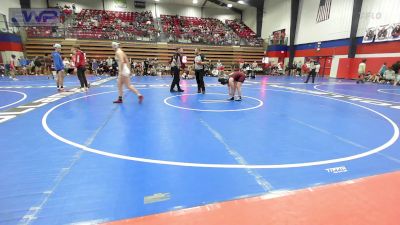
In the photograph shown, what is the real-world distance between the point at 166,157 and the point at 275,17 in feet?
99.5

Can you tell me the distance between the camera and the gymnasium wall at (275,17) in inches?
1086

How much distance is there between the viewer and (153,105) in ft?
23.9

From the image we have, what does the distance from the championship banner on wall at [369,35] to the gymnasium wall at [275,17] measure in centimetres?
955

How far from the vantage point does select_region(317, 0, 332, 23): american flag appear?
73.3 ft

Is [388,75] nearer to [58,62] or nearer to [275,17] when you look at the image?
[275,17]

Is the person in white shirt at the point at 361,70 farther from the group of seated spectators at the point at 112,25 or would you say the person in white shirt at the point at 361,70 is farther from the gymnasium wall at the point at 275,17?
the group of seated spectators at the point at 112,25

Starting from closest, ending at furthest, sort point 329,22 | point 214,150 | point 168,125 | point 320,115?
point 214,150, point 168,125, point 320,115, point 329,22

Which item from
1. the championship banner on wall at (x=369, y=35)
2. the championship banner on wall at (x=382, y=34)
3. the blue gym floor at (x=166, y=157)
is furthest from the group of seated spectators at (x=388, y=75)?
the blue gym floor at (x=166, y=157)

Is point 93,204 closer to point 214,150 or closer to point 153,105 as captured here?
point 214,150

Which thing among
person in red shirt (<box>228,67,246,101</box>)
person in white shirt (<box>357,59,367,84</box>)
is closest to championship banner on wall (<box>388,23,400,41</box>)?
person in white shirt (<box>357,59,367,84</box>)

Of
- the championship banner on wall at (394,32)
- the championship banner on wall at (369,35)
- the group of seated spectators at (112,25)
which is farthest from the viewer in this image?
the group of seated spectators at (112,25)

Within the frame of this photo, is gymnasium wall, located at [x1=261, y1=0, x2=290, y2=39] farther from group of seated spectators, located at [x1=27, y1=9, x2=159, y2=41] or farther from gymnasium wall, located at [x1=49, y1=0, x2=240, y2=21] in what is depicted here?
group of seated spectators, located at [x1=27, y1=9, x2=159, y2=41]

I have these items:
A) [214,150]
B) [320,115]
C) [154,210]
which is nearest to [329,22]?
[320,115]

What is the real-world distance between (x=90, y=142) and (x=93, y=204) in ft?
6.29
